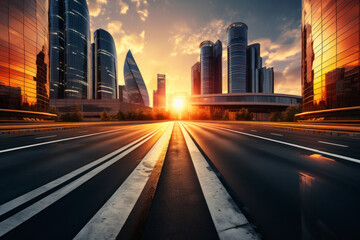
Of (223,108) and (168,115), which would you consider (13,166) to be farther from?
(223,108)

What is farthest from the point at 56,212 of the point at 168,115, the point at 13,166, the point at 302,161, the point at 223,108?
the point at 223,108

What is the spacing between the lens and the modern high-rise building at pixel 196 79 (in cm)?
17070

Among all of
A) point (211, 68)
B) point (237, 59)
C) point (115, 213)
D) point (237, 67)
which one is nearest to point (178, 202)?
point (115, 213)

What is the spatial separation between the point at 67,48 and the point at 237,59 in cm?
13016

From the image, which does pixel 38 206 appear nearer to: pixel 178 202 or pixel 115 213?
pixel 115 213

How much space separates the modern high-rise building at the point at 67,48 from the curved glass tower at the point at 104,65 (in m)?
12.8

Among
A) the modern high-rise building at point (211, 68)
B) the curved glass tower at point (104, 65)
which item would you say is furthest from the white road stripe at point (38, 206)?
the modern high-rise building at point (211, 68)

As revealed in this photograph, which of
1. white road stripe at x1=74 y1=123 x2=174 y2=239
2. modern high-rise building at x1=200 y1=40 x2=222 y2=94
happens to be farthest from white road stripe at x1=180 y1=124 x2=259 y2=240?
modern high-rise building at x1=200 y1=40 x2=222 y2=94

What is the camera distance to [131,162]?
9.34 ft

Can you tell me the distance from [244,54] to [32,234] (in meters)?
138

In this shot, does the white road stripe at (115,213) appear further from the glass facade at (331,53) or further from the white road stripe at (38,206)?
the glass facade at (331,53)

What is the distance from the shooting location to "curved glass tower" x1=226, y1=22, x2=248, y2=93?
11181 cm

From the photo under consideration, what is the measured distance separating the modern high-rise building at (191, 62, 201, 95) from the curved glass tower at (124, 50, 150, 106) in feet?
256

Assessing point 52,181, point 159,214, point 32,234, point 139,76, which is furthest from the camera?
point 139,76
